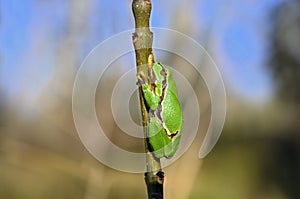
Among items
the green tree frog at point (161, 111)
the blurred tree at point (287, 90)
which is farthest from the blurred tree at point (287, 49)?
the green tree frog at point (161, 111)

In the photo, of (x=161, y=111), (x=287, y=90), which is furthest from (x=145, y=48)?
(x=287, y=90)

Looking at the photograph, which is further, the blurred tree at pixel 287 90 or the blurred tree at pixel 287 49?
the blurred tree at pixel 287 49

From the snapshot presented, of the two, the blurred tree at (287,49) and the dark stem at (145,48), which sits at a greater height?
the blurred tree at (287,49)

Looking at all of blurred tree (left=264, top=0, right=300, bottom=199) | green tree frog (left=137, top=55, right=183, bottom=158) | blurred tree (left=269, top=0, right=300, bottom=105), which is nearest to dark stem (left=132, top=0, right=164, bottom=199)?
green tree frog (left=137, top=55, right=183, bottom=158)

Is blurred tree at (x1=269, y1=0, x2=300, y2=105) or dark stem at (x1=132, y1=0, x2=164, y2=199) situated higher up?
blurred tree at (x1=269, y1=0, x2=300, y2=105)

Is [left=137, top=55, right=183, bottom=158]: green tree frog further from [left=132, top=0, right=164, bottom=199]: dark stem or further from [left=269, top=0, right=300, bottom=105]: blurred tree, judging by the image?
[left=269, top=0, right=300, bottom=105]: blurred tree

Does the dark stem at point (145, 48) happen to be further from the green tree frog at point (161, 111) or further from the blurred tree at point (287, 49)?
the blurred tree at point (287, 49)

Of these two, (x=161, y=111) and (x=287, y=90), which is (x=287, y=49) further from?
(x=161, y=111)

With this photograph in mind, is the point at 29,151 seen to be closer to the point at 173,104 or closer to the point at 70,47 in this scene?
the point at 70,47
